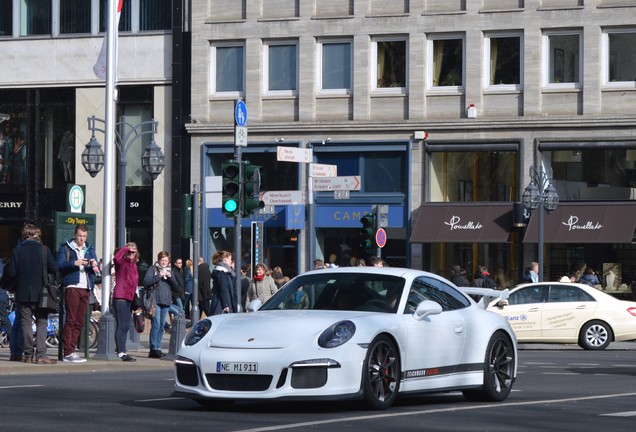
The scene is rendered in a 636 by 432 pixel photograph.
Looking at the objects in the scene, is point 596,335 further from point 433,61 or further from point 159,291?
point 433,61

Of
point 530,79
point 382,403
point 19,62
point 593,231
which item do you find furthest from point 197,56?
point 382,403

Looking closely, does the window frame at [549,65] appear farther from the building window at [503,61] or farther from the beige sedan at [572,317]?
the beige sedan at [572,317]

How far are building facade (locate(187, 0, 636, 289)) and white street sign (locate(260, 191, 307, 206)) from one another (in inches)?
555

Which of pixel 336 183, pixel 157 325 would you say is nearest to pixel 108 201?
pixel 157 325

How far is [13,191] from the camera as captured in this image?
4800 centimetres

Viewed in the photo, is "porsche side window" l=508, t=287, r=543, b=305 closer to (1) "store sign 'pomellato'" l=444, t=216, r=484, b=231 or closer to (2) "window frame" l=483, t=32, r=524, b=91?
(1) "store sign 'pomellato'" l=444, t=216, r=484, b=231

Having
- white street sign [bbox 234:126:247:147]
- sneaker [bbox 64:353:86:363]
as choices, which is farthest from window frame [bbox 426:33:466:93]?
sneaker [bbox 64:353:86:363]

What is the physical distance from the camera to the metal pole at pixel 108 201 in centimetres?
2192

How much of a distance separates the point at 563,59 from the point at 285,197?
15994 mm

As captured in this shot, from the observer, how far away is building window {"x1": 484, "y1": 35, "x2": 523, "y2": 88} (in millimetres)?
43156

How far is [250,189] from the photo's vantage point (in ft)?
75.5

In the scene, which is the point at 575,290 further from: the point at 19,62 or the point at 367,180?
the point at 19,62

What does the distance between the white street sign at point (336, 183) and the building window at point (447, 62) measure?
535 inches

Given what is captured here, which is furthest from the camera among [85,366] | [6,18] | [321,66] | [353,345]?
[6,18]
